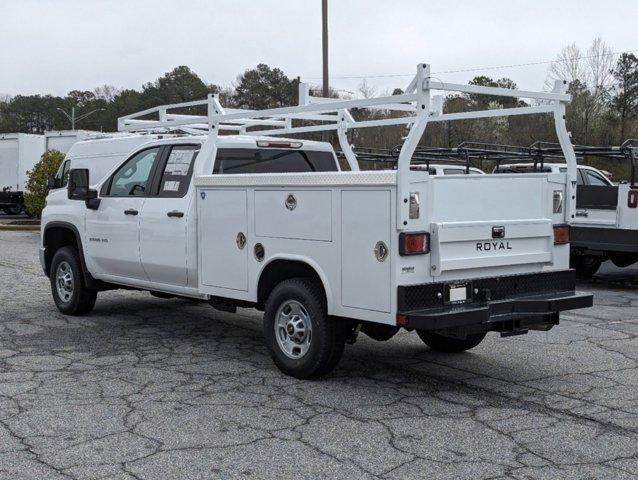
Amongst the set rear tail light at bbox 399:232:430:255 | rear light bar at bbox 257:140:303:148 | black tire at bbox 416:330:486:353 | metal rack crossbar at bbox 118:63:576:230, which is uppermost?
metal rack crossbar at bbox 118:63:576:230

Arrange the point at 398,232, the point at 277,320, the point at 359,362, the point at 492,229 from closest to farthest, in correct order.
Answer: the point at 398,232
the point at 492,229
the point at 277,320
the point at 359,362

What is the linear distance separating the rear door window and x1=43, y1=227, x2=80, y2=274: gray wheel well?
2.62m

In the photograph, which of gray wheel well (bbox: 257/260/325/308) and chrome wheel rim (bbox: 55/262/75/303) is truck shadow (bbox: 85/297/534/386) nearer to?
chrome wheel rim (bbox: 55/262/75/303)

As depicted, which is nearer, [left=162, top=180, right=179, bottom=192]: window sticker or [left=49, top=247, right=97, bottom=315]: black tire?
[left=162, top=180, right=179, bottom=192]: window sticker

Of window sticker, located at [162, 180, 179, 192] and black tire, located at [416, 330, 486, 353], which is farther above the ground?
window sticker, located at [162, 180, 179, 192]

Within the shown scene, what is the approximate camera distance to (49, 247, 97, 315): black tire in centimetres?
949

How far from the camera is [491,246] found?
6359 mm

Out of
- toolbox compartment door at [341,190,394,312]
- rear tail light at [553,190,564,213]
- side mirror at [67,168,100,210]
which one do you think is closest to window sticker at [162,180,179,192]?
side mirror at [67,168,100,210]

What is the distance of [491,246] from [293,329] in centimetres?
167

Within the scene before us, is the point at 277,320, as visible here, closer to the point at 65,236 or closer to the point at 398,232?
the point at 398,232

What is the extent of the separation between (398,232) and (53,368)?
324 centimetres

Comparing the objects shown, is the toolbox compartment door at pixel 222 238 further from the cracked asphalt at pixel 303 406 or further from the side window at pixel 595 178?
the side window at pixel 595 178

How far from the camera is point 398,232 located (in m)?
5.81

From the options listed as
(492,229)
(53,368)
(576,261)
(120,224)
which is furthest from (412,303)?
(576,261)
